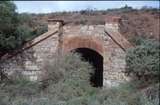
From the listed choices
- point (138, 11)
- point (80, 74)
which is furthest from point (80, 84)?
point (138, 11)

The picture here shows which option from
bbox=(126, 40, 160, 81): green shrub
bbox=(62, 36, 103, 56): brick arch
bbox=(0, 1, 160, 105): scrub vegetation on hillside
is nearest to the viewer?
bbox=(0, 1, 160, 105): scrub vegetation on hillside

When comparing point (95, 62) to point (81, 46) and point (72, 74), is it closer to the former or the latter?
point (81, 46)

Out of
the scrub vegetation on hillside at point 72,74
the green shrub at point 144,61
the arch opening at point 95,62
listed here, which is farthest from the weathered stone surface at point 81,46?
the arch opening at point 95,62

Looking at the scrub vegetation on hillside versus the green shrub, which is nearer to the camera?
the scrub vegetation on hillside

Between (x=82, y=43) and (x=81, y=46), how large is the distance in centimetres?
16

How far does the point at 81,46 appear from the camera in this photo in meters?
20.6

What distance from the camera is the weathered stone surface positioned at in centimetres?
1948

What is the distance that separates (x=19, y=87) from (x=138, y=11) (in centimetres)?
1087

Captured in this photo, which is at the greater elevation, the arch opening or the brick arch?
the brick arch

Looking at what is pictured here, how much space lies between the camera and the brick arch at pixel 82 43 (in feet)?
66.4

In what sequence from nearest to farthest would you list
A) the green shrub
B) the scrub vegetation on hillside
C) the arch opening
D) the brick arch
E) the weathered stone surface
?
the scrub vegetation on hillside
the green shrub
the weathered stone surface
the brick arch
the arch opening

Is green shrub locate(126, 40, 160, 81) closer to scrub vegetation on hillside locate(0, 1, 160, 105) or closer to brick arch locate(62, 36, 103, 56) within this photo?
scrub vegetation on hillside locate(0, 1, 160, 105)

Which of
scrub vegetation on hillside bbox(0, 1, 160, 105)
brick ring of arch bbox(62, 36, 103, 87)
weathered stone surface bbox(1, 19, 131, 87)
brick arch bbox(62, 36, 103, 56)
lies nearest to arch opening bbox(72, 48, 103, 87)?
brick ring of arch bbox(62, 36, 103, 87)

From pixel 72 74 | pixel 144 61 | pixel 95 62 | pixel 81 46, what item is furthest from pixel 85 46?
pixel 144 61
